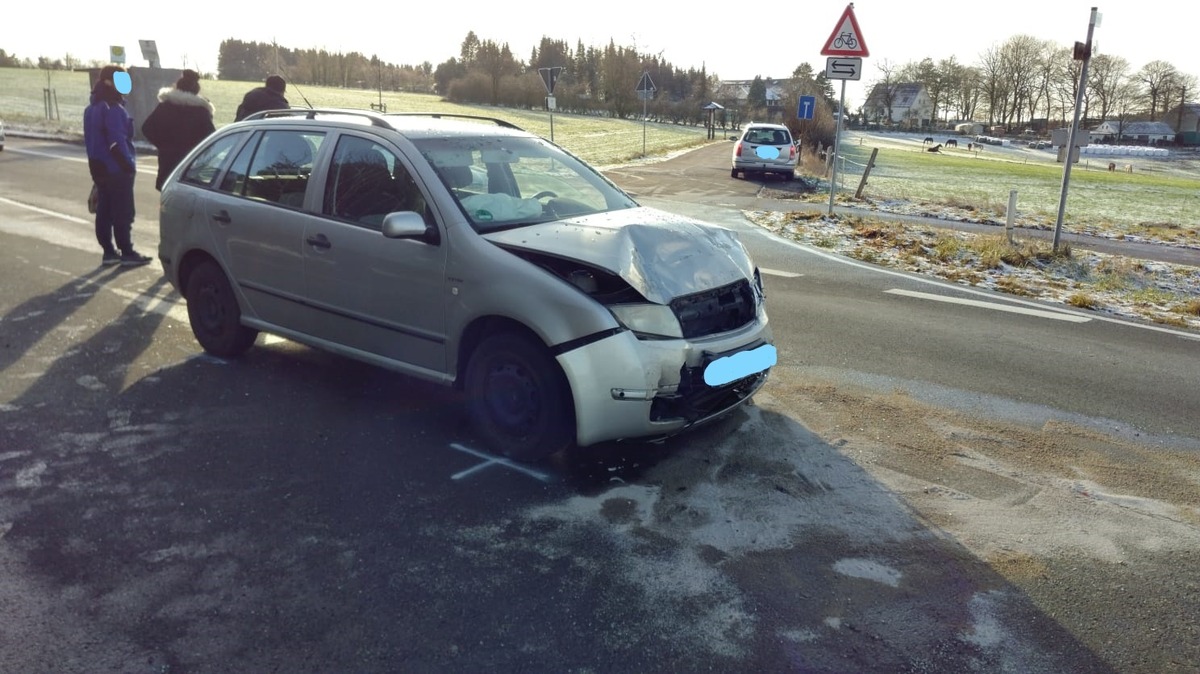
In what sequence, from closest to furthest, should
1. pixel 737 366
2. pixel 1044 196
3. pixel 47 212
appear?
1. pixel 737 366
2. pixel 47 212
3. pixel 1044 196

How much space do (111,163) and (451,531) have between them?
23.3ft

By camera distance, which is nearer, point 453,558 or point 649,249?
point 453,558

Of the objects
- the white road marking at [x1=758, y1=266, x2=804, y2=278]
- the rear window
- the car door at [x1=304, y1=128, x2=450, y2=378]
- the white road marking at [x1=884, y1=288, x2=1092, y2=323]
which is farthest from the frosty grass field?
the white road marking at [x1=884, y1=288, x2=1092, y2=323]

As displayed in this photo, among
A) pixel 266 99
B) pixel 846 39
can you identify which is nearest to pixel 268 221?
pixel 266 99

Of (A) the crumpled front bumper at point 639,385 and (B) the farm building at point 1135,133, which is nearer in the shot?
(A) the crumpled front bumper at point 639,385

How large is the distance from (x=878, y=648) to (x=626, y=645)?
875 mm

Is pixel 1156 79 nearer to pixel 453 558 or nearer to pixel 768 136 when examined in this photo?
pixel 768 136

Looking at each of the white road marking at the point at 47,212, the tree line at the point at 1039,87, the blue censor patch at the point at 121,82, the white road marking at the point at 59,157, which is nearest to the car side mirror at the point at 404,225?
the blue censor patch at the point at 121,82

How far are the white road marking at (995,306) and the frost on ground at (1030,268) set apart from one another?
68cm

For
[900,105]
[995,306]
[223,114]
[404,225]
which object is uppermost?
[900,105]

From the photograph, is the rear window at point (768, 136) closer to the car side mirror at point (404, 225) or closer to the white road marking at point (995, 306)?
the white road marking at point (995, 306)

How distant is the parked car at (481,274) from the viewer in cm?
423

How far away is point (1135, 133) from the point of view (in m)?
98.7

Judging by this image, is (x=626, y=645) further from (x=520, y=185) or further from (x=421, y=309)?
(x=520, y=185)
